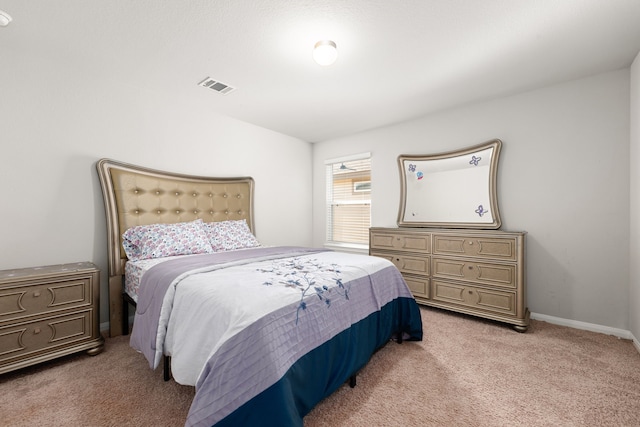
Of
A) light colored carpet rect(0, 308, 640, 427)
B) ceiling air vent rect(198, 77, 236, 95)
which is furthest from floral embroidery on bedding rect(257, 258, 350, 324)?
ceiling air vent rect(198, 77, 236, 95)

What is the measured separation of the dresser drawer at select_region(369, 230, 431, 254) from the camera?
3.05 m

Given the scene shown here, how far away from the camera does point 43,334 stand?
1.84 m

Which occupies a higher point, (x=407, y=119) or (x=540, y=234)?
(x=407, y=119)

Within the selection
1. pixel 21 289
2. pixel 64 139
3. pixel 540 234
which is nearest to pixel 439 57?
pixel 540 234

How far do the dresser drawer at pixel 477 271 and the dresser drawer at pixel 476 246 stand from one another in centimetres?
8

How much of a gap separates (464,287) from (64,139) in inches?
158

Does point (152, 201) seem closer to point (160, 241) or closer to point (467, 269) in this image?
point (160, 241)

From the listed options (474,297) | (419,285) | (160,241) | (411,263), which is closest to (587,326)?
(474,297)

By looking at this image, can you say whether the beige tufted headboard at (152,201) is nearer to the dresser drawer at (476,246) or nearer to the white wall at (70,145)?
the white wall at (70,145)

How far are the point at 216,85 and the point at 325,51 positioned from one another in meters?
1.32

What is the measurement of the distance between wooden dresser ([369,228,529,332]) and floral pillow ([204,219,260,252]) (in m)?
1.74

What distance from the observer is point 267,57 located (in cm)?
220

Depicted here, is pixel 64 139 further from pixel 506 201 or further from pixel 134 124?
pixel 506 201

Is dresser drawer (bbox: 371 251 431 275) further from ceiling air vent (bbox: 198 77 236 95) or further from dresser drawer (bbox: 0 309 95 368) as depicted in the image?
dresser drawer (bbox: 0 309 95 368)
